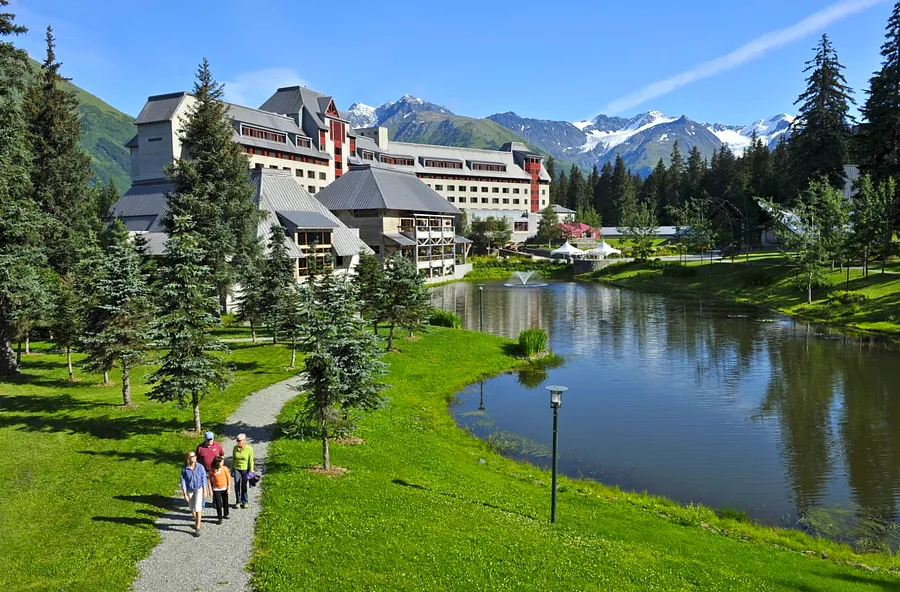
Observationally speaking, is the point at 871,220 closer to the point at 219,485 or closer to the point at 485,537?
the point at 485,537

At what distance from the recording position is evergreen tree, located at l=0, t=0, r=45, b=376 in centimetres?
2416

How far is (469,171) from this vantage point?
135250mm

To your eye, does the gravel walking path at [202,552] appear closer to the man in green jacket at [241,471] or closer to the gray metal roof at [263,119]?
the man in green jacket at [241,471]

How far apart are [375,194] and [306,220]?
22117mm

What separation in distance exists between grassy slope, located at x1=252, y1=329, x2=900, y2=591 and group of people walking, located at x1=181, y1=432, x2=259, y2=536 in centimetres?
83

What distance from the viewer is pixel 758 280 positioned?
6412 cm

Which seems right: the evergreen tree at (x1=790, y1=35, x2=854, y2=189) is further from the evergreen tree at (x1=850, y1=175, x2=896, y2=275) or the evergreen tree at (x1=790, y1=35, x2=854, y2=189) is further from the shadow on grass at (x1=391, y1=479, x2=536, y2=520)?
the shadow on grass at (x1=391, y1=479, x2=536, y2=520)

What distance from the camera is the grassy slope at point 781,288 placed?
47031 mm

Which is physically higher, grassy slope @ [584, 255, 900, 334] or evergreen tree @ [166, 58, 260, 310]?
evergreen tree @ [166, 58, 260, 310]

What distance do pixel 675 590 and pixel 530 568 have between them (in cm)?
280

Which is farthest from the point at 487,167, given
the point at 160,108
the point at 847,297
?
the point at 847,297

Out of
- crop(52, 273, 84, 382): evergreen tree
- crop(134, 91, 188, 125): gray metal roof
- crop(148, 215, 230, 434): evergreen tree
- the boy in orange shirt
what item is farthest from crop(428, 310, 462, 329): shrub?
crop(134, 91, 188, 125): gray metal roof

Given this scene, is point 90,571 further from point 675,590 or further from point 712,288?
point 712,288

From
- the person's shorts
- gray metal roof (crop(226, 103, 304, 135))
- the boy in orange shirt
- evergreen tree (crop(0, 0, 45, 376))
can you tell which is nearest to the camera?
the person's shorts
